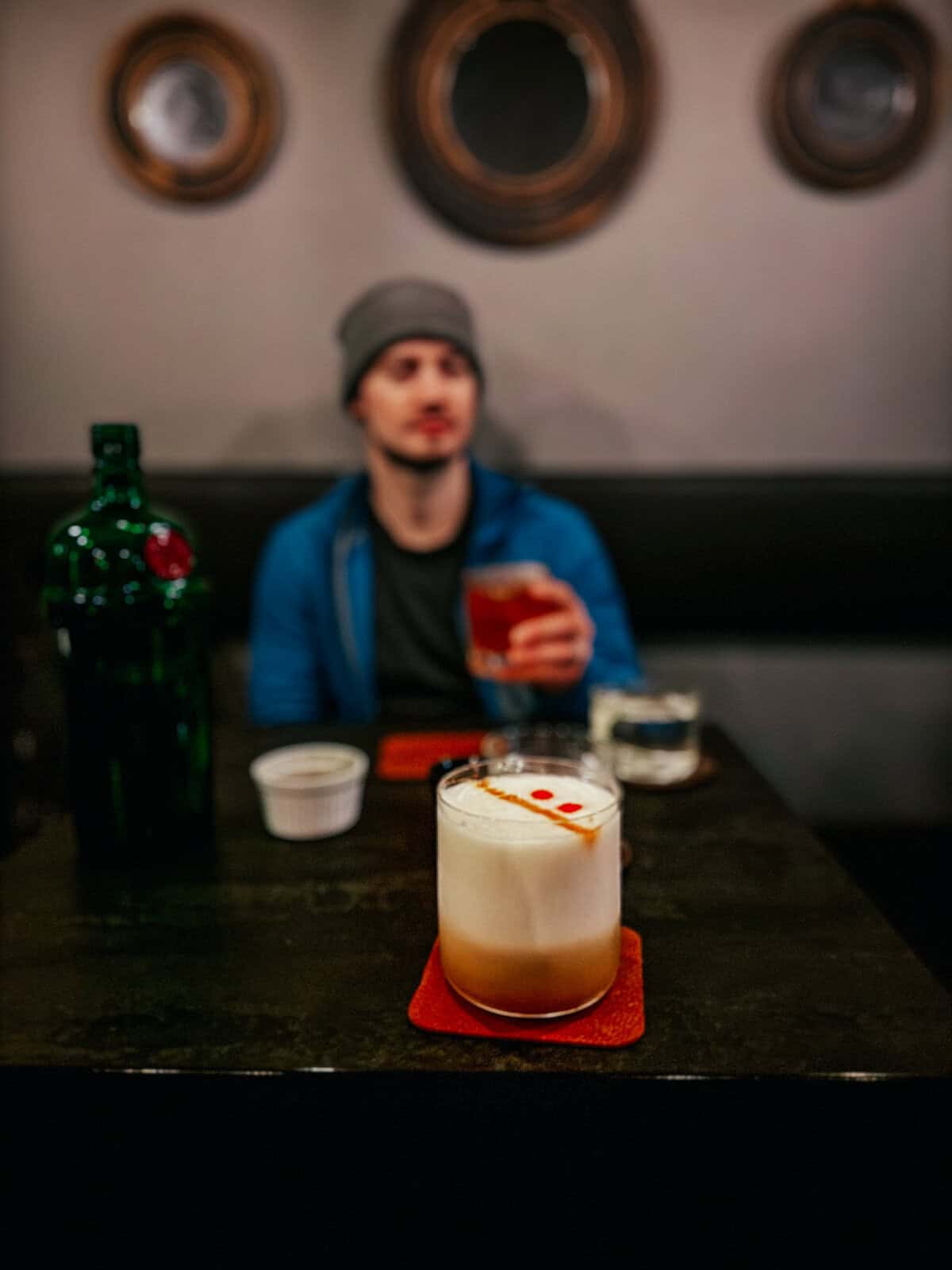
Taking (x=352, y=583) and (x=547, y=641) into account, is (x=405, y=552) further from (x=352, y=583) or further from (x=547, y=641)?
(x=547, y=641)

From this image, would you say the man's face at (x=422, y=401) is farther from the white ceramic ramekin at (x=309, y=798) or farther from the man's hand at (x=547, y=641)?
the white ceramic ramekin at (x=309, y=798)

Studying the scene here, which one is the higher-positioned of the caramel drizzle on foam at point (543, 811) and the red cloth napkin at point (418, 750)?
the caramel drizzle on foam at point (543, 811)

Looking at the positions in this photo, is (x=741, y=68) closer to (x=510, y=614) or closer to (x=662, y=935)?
(x=510, y=614)

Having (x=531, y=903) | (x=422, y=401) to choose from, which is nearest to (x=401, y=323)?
(x=422, y=401)

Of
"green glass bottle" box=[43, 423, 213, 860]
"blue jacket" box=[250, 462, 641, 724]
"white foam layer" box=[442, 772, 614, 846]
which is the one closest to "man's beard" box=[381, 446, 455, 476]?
"blue jacket" box=[250, 462, 641, 724]

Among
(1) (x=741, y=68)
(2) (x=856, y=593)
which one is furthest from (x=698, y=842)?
(1) (x=741, y=68)

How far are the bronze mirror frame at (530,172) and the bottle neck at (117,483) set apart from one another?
1735 millimetres

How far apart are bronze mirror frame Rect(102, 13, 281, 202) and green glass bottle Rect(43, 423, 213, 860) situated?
179 cm

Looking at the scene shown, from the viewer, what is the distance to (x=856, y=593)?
235 cm

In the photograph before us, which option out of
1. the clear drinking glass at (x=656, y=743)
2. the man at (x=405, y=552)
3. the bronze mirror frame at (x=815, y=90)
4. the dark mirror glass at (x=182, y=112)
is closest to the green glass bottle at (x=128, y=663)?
the clear drinking glass at (x=656, y=743)

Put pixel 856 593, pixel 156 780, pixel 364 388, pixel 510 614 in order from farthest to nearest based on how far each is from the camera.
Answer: pixel 856 593, pixel 364 388, pixel 510 614, pixel 156 780

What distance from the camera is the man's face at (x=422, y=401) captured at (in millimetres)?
1938

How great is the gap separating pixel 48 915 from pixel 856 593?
2.06 metres

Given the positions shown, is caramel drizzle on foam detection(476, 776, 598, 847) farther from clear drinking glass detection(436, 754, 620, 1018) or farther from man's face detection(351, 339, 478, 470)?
man's face detection(351, 339, 478, 470)
